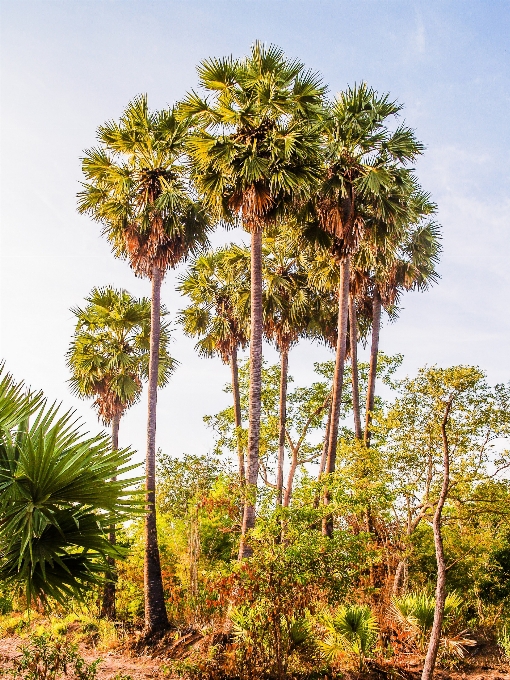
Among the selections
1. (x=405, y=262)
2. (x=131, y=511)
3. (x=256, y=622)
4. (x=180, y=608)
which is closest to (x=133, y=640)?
(x=180, y=608)

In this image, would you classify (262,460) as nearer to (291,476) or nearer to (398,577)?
(291,476)

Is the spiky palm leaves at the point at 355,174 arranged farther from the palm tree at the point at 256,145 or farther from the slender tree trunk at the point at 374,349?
the slender tree trunk at the point at 374,349

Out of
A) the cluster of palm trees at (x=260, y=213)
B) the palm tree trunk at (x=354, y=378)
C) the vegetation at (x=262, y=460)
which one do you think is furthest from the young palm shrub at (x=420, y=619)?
the palm tree trunk at (x=354, y=378)

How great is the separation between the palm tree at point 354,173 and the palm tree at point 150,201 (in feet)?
12.8

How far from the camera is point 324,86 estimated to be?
1557 centimetres

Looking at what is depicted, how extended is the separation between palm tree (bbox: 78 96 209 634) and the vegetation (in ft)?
0.20

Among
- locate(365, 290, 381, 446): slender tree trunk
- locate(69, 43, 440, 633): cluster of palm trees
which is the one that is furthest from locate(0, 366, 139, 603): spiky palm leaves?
locate(365, 290, 381, 446): slender tree trunk

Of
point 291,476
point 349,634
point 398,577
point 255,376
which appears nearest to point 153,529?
point 255,376

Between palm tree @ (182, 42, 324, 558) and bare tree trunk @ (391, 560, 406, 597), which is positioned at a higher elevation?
palm tree @ (182, 42, 324, 558)

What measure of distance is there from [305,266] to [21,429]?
51.4 ft

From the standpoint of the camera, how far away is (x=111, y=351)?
2161 cm

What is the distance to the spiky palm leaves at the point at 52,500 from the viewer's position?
5926mm

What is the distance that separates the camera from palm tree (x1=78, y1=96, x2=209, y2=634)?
56.6 feet

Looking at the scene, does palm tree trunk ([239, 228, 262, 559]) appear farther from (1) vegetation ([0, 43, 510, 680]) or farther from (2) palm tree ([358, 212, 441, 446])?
(2) palm tree ([358, 212, 441, 446])
